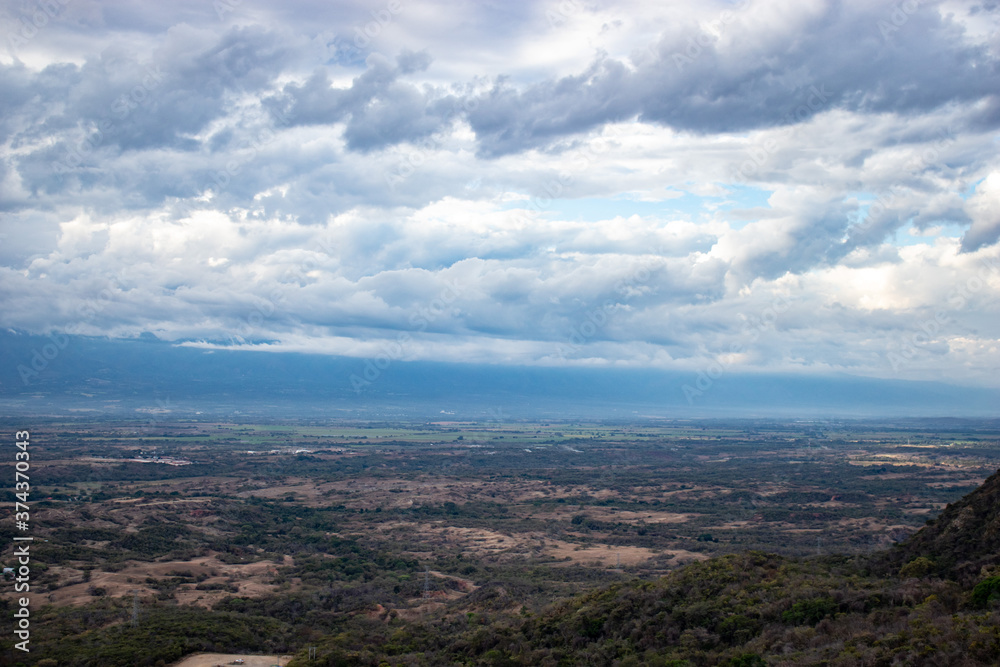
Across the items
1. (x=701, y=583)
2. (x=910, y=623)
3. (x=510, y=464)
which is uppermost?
(x=910, y=623)

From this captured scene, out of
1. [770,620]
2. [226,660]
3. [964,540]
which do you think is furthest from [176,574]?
[964,540]

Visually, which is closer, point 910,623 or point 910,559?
point 910,623

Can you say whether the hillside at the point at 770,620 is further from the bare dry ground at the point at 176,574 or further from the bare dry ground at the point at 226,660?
the bare dry ground at the point at 176,574

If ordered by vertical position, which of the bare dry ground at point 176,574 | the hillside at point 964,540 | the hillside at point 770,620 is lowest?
the bare dry ground at point 176,574

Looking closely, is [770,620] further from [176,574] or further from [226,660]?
[176,574]

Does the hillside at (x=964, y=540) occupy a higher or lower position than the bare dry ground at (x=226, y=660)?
higher

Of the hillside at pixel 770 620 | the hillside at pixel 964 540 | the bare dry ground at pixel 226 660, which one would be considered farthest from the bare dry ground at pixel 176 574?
the hillside at pixel 964 540

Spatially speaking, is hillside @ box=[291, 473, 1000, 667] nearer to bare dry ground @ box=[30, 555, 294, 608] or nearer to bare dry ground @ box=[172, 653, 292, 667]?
bare dry ground @ box=[172, 653, 292, 667]

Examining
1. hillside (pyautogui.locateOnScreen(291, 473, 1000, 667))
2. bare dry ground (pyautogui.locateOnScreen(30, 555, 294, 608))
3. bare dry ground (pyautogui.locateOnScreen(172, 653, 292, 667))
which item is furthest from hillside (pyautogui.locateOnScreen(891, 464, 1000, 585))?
bare dry ground (pyautogui.locateOnScreen(30, 555, 294, 608))

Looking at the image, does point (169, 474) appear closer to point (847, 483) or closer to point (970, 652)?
point (847, 483)

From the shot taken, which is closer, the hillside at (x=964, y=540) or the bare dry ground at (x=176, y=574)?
the hillside at (x=964, y=540)

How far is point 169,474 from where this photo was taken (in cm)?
11050

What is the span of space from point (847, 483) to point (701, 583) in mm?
88425

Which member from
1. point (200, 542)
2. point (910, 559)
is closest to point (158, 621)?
point (200, 542)
